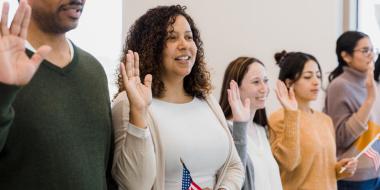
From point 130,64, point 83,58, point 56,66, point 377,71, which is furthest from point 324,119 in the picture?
point 56,66

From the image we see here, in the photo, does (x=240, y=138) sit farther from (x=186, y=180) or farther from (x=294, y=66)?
(x=294, y=66)

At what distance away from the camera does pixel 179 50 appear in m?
2.06

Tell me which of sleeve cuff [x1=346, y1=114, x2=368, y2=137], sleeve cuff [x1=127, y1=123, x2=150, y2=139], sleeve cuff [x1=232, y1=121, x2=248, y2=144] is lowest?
sleeve cuff [x1=346, y1=114, x2=368, y2=137]

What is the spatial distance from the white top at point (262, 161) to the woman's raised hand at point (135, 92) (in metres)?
0.85

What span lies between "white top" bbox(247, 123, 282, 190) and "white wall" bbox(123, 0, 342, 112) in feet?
4.09

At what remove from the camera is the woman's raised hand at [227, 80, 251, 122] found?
7.64ft

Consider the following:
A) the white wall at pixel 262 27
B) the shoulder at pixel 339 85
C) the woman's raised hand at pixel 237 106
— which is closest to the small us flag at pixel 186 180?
the woman's raised hand at pixel 237 106

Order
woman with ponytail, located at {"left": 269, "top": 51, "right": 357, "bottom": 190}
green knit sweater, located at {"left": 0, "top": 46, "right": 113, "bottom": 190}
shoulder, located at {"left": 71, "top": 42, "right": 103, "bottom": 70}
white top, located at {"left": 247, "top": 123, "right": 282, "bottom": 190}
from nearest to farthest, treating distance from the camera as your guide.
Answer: green knit sweater, located at {"left": 0, "top": 46, "right": 113, "bottom": 190}
shoulder, located at {"left": 71, "top": 42, "right": 103, "bottom": 70}
white top, located at {"left": 247, "top": 123, "right": 282, "bottom": 190}
woman with ponytail, located at {"left": 269, "top": 51, "right": 357, "bottom": 190}

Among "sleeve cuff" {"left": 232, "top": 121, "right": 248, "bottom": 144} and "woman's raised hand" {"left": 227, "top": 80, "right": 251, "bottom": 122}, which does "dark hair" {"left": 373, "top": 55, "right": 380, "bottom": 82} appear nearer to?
"woman's raised hand" {"left": 227, "top": 80, "right": 251, "bottom": 122}

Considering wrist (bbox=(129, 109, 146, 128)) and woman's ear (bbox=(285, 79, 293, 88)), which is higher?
wrist (bbox=(129, 109, 146, 128))

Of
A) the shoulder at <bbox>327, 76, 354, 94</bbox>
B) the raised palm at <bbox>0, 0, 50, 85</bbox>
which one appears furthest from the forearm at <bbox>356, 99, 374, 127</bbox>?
the raised palm at <bbox>0, 0, 50, 85</bbox>

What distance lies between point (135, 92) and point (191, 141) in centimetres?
39

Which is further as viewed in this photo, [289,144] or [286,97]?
[286,97]

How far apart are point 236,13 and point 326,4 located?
862 mm
